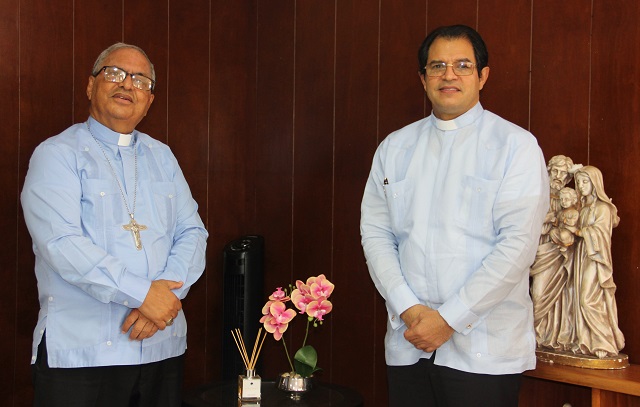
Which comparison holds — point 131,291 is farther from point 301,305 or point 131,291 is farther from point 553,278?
point 553,278

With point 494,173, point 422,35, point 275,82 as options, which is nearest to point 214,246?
point 275,82

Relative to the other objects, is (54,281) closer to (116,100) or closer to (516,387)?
(116,100)

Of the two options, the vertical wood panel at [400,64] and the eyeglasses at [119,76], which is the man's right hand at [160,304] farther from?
the vertical wood panel at [400,64]

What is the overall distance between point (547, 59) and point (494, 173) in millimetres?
859

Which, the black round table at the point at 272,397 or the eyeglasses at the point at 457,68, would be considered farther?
the black round table at the point at 272,397

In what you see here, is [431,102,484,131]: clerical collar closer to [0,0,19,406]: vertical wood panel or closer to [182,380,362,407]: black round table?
[182,380,362,407]: black round table

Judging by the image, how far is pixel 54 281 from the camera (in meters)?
2.30

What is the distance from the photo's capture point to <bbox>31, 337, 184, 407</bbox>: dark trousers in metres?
2.22

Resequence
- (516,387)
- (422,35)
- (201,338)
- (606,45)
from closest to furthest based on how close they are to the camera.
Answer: (516,387), (606,45), (422,35), (201,338)

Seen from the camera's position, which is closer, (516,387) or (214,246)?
(516,387)

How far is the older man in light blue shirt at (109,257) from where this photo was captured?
2.23 meters

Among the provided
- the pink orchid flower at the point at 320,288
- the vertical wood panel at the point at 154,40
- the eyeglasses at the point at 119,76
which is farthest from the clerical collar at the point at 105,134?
the vertical wood panel at the point at 154,40

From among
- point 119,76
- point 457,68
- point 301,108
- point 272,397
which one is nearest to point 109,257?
point 119,76

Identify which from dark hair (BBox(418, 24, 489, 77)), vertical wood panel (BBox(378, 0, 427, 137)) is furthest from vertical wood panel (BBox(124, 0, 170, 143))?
dark hair (BBox(418, 24, 489, 77))
